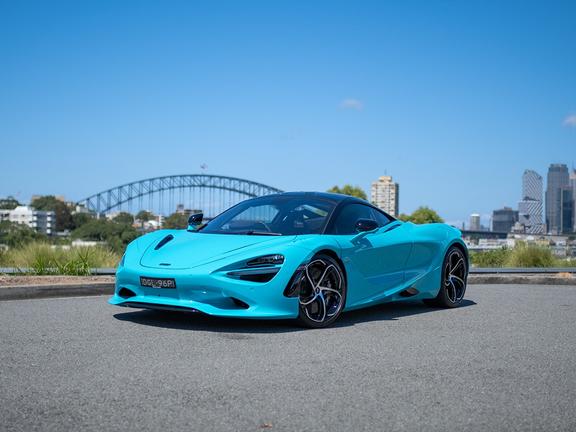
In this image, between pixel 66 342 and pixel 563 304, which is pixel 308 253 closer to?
pixel 66 342

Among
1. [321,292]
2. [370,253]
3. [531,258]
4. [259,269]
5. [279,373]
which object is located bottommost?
[279,373]

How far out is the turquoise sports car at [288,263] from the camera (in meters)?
6.98

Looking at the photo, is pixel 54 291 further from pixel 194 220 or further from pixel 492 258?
pixel 492 258

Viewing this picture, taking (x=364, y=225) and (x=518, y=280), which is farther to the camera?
(x=518, y=280)

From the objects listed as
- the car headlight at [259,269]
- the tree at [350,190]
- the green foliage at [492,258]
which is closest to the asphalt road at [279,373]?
the car headlight at [259,269]

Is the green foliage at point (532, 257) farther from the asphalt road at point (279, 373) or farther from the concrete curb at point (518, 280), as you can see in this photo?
the asphalt road at point (279, 373)

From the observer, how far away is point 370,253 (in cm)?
829

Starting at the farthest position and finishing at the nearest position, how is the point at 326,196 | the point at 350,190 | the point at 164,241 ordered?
the point at 350,190 < the point at 326,196 < the point at 164,241

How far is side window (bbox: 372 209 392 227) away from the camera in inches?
354

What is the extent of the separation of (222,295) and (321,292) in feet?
3.58

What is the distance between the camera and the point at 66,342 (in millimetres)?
6297

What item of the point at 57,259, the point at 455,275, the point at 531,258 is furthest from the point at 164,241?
the point at 531,258

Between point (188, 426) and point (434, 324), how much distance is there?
4607 mm

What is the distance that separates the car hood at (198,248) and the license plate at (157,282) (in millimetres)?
144
